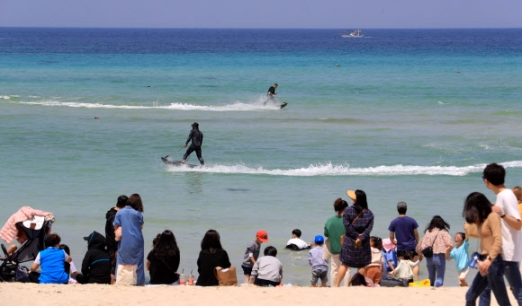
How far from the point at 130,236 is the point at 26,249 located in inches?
61.0

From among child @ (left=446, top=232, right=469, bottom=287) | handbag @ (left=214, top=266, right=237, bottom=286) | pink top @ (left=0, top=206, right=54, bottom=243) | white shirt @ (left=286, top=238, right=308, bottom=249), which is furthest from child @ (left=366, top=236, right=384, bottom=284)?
pink top @ (left=0, top=206, right=54, bottom=243)

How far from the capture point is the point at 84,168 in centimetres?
2042

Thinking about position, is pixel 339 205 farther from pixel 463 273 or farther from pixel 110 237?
pixel 110 237

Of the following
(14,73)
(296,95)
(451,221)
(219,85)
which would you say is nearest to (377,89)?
(296,95)

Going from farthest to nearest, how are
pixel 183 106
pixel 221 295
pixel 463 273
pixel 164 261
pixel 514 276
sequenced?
pixel 183 106 → pixel 463 273 → pixel 164 261 → pixel 221 295 → pixel 514 276

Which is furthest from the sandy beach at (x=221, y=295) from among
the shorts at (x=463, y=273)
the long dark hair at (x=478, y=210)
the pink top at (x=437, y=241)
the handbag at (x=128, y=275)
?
the long dark hair at (x=478, y=210)

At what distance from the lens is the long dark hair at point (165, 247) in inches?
371

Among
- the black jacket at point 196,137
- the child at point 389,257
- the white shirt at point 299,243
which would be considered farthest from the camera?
the black jacket at point 196,137

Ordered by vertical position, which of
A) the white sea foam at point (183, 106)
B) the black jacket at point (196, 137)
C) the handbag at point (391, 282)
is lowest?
the handbag at point (391, 282)

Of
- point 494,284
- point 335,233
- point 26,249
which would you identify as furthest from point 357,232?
point 26,249

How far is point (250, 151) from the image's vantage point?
24406 millimetres

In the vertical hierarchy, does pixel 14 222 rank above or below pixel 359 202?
below

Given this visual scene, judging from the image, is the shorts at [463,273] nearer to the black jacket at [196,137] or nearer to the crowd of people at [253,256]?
the crowd of people at [253,256]

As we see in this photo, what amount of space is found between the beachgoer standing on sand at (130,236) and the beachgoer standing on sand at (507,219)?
385cm
